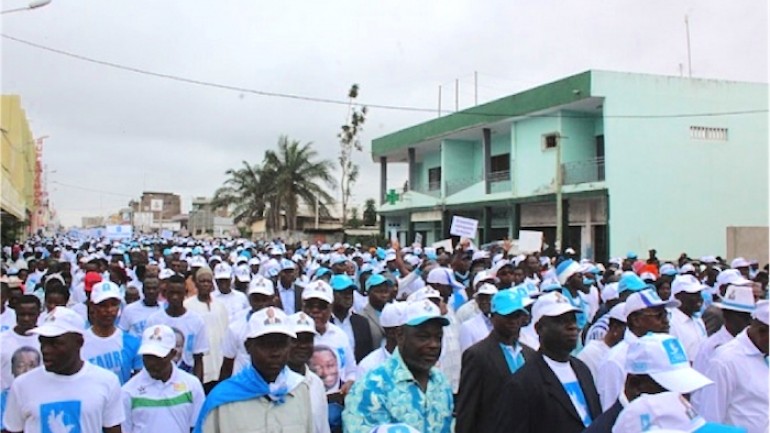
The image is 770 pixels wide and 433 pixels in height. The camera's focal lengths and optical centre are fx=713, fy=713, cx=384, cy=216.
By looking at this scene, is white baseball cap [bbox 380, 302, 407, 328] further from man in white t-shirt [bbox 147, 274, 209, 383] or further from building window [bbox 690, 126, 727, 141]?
building window [bbox 690, 126, 727, 141]

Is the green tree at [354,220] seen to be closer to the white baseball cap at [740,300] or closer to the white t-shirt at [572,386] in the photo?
the white baseball cap at [740,300]

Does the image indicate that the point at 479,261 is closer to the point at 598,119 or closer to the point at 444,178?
the point at 598,119

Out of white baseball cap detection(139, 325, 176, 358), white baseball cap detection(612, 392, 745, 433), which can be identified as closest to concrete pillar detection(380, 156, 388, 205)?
white baseball cap detection(139, 325, 176, 358)

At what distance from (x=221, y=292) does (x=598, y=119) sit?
849 inches

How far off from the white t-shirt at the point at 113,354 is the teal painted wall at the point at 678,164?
824 inches

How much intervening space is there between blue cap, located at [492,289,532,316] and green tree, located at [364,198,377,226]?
50.3 meters

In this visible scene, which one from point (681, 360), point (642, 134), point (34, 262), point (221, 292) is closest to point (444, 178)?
point (642, 134)

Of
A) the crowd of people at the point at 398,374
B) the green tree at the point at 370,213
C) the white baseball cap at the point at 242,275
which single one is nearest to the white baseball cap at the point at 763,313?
the crowd of people at the point at 398,374

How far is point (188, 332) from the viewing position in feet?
20.9

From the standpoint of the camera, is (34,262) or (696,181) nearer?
(34,262)

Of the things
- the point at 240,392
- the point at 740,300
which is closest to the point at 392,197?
the point at 740,300

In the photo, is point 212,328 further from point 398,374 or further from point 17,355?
point 398,374

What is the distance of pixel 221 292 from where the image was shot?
7973 millimetres

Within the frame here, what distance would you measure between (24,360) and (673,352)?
184 inches
